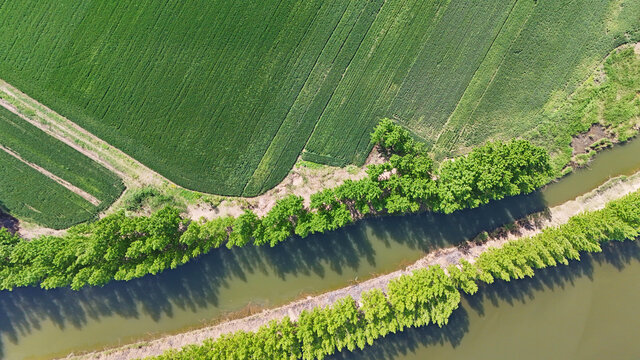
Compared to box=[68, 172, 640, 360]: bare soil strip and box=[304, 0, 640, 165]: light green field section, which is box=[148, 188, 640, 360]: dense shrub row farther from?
box=[304, 0, 640, 165]: light green field section

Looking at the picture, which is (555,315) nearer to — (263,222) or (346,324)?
(346,324)

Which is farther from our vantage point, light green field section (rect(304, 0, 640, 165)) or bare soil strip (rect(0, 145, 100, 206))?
light green field section (rect(304, 0, 640, 165))

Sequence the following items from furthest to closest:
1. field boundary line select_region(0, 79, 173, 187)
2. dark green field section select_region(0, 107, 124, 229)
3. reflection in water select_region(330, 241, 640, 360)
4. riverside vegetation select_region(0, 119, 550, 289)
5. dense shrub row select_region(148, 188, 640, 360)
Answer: reflection in water select_region(330, 241, 640, 360)
field boundary line select_region(0, 79, 173, 187)
dark green field section select_region(0, 107, 124, 229)
dense shrub row select_region(148, 188, 640, 360)
riverside vegetation select_region(0, 119, 550, 289)

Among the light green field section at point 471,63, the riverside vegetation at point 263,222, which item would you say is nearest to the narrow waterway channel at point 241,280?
the riverside vegetation at point 263,222

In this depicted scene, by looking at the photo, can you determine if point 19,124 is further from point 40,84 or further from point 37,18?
point 37,18

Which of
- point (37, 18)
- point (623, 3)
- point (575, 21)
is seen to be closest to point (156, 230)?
point (37, 18)

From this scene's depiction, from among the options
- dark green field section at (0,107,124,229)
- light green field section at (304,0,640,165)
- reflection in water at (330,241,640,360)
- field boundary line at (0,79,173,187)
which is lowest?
dark green field section at (0,107,124,229)

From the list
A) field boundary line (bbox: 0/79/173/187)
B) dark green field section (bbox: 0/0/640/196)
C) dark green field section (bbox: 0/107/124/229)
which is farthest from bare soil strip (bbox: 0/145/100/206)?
dark green field section (bbox: 0/0/640/196)
